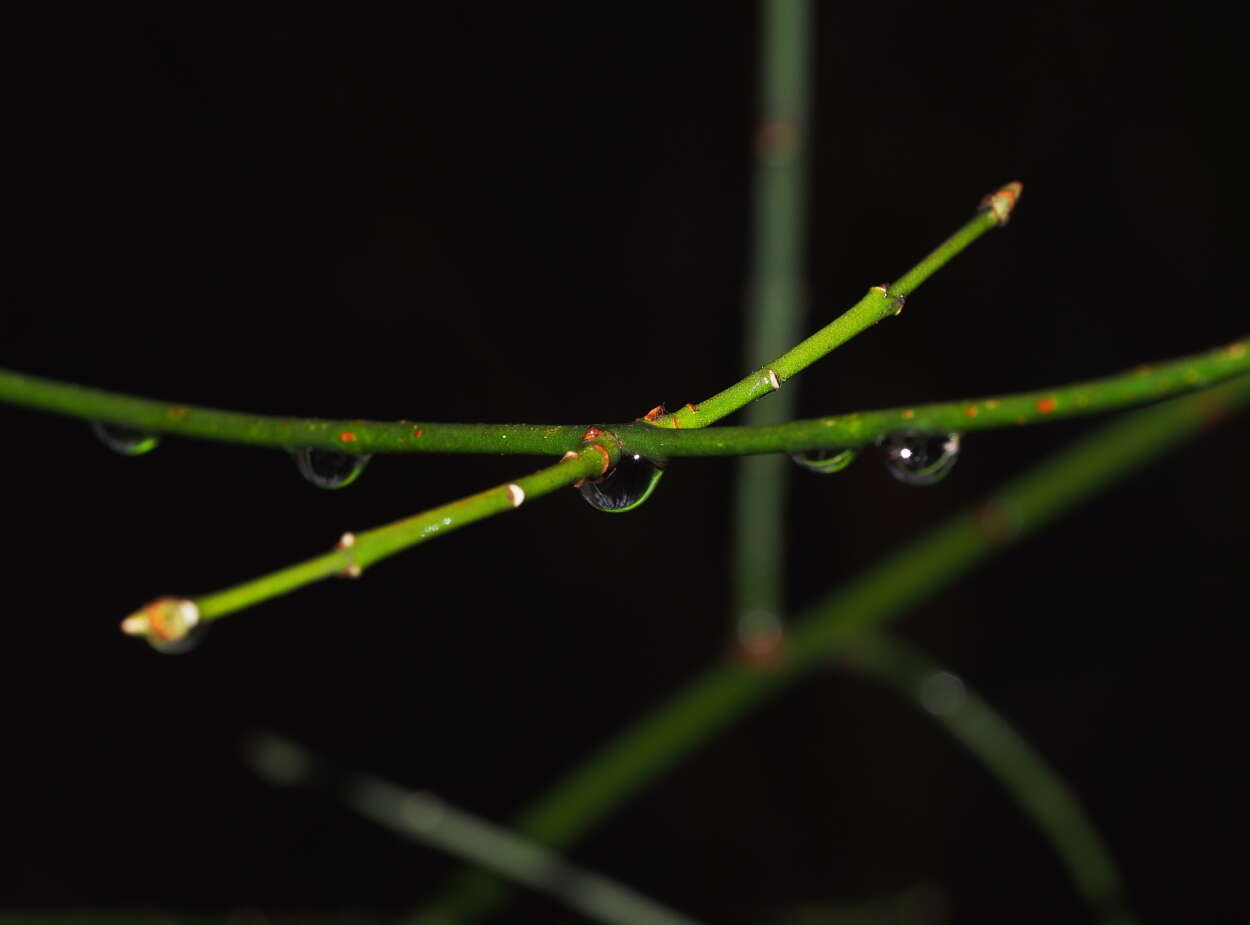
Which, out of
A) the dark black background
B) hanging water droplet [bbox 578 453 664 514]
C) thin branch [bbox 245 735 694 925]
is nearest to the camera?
hanging water droplet [bbox 578 453 664 514]

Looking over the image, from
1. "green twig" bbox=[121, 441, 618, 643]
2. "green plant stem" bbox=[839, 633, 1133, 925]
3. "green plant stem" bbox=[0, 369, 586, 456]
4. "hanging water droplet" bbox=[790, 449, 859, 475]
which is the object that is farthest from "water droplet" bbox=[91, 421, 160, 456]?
"green plant stem" bbox=[839, 633, 1133, 925]

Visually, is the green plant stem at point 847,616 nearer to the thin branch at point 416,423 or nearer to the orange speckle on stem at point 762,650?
the orange speckle on stem at point 762,650

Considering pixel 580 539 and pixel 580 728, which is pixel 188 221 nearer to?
pixel 580 539

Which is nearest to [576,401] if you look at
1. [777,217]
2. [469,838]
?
[777,217]

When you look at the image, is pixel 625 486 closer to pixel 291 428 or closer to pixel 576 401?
pixel 291 428

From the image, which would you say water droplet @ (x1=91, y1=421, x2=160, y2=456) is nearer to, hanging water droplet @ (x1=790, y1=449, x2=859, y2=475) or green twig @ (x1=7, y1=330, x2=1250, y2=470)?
green twig @ (x1=7, y1=330, x2=1250, y2=470)

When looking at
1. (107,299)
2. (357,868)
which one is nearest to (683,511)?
(357,868)

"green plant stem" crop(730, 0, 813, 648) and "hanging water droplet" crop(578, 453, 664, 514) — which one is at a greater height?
"green plant stem" crop(730, 0, 813, 648)
